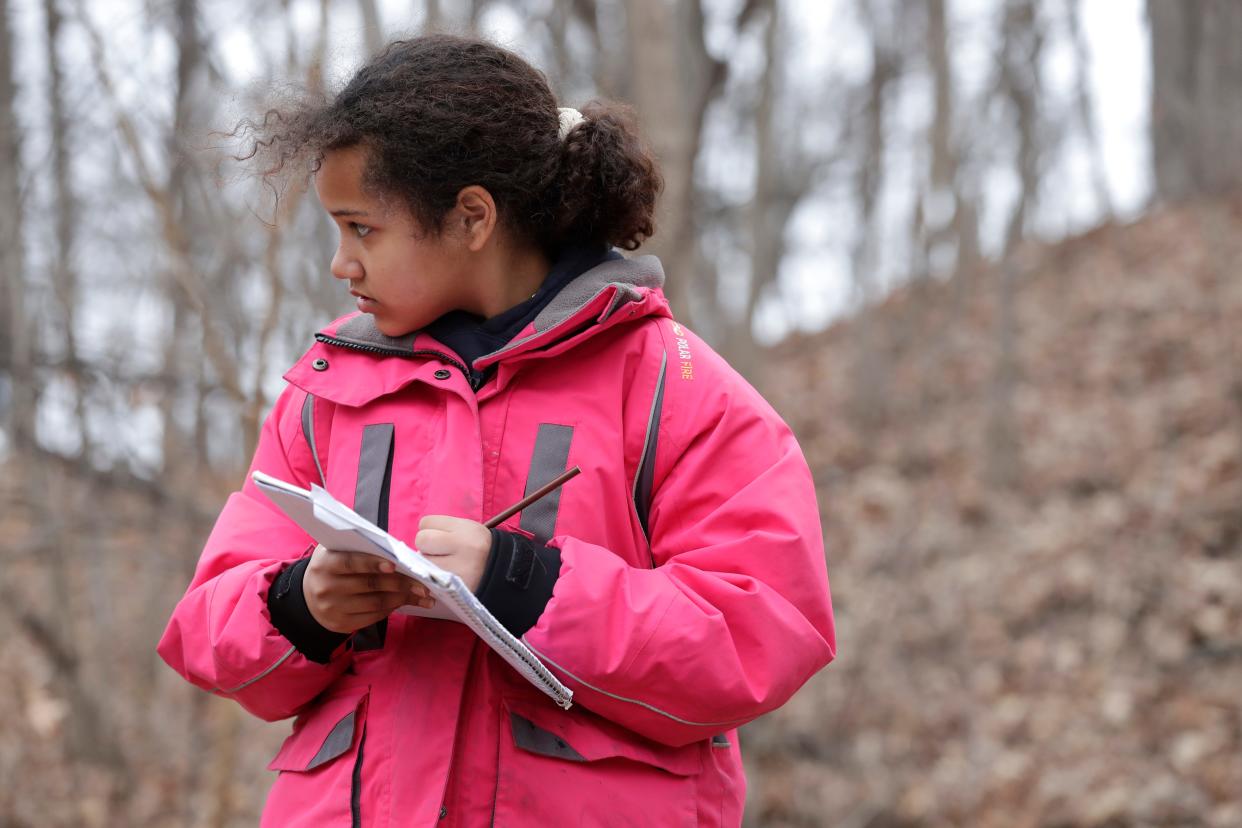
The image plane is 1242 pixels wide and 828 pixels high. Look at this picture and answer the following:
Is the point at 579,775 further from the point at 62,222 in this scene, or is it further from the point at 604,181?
the point at 62,222

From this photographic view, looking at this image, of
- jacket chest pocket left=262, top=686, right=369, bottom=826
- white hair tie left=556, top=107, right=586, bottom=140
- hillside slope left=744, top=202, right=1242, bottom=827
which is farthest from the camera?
hillside slope left=744, top=202, right=1242, bottom=827

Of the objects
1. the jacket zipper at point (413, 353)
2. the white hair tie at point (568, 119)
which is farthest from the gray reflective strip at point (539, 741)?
the white hair tie at point (568, 119)

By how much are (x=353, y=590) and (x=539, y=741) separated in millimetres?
332

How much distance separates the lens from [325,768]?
5.86ft

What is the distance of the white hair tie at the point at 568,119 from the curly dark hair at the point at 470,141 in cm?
1

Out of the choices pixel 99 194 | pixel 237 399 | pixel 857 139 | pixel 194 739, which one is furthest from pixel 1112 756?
pixel 857 139

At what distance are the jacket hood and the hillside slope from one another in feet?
13.8

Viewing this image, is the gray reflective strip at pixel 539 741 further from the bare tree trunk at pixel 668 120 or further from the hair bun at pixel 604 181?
the bare tree trunk at pixel 668 120

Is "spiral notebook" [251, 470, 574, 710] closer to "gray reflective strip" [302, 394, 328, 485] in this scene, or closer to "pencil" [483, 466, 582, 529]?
"pencil" [483, 466, 582, 529]

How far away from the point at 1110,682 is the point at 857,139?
11542mm

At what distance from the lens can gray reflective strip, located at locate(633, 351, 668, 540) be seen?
1831 mm

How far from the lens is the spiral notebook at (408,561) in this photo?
4.94 ft

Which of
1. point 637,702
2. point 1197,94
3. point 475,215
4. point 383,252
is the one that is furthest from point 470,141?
point 1197,94

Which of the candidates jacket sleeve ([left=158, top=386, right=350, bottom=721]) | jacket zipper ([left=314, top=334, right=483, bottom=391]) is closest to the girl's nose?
jacket zipper ([left=314, top=334, right=483, bottom=391])
